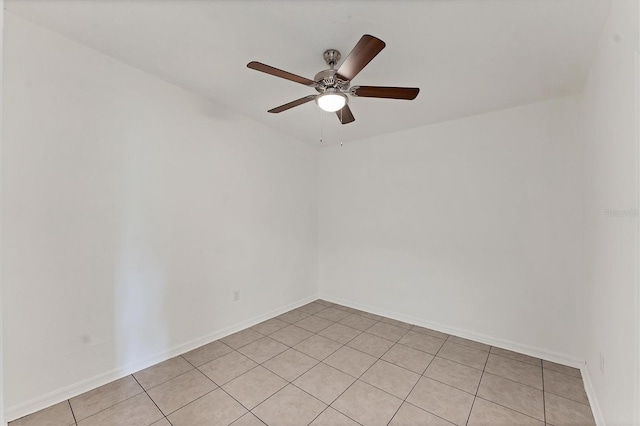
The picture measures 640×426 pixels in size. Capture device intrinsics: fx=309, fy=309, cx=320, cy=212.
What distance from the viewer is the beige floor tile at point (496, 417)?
6.57 feet

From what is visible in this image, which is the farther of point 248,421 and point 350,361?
point 350,361

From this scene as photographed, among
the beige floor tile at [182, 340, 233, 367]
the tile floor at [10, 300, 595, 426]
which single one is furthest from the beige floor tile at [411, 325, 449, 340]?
the beige floor tile at [182, 340, 233, 367]

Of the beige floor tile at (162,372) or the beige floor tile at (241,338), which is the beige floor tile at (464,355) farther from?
the beige floor tile at (162,372)

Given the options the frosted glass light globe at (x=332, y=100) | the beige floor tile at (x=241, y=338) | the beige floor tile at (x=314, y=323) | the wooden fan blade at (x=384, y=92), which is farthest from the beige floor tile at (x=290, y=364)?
the wooden fan blade at (x=384, y=92)

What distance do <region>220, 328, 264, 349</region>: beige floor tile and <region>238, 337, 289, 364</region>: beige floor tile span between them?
7 centimetres

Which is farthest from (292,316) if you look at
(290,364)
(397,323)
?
(397,323)

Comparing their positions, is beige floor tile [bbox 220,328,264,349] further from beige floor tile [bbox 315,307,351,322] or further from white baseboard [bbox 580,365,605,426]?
white baseboard [bbox 580,365,605,426]

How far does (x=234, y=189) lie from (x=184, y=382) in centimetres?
178

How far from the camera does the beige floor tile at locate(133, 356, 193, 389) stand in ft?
7.73

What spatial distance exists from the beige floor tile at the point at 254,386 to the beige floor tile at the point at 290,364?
65 millimetres

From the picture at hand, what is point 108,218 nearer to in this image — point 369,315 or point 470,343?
point 369,315

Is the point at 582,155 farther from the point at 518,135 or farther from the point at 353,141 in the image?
the point at 353,141

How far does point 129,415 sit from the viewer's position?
2.02 metres

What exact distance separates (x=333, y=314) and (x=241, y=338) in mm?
1192
